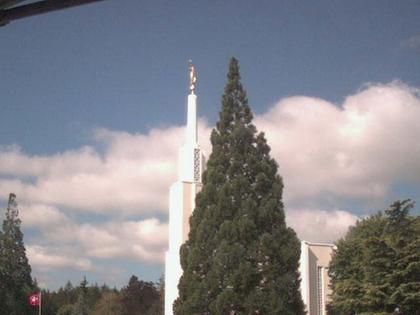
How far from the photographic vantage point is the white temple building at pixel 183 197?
38062 millimetres

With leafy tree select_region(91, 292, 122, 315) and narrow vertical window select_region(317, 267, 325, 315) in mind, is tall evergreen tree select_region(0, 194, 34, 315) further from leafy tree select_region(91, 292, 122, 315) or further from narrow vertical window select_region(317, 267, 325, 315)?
narrow vertical window select_region(317, 267, 325, 315)

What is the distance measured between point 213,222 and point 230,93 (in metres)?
6.09

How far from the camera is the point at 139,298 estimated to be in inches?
2452

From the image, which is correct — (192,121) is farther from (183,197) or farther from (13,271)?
(13,271)

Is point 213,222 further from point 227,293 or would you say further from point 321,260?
point 321,260

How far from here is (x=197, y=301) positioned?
23172 mm

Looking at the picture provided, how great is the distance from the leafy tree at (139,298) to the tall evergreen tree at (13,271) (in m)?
12.0

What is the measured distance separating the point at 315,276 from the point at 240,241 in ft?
58.7

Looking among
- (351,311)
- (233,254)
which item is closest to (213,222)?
(233,254)

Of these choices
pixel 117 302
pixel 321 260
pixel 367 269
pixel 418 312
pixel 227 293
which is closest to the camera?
pixel 227 293

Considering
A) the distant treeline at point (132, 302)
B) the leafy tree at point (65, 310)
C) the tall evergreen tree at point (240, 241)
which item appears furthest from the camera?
the leafy tree at point (65, 310)

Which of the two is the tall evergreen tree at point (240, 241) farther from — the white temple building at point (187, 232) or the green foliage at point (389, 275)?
the white temple building at point (187, 232)

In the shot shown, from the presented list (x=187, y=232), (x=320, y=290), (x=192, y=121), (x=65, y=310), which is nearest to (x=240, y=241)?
(x=187, y=232)

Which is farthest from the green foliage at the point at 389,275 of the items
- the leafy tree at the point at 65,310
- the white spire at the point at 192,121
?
the leafy tree at the point at 65,310
